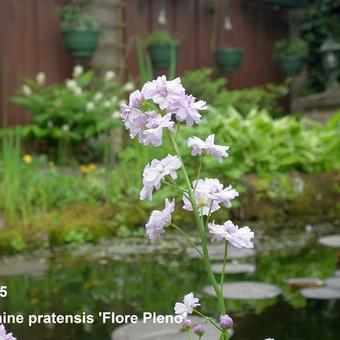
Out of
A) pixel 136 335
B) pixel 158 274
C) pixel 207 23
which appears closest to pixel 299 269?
pixel 158 274

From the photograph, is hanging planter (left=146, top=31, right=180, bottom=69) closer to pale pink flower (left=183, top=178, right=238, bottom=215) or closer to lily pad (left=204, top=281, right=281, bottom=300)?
lily pad (left=204, top=281, right=281, bottom=300)

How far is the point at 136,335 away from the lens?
2576 millimetres

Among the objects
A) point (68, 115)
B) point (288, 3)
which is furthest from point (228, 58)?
point (68, 115)

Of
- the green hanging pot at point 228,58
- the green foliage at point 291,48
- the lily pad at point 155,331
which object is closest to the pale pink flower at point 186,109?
the lily pad at point 155,331

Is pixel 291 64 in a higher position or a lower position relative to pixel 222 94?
higher

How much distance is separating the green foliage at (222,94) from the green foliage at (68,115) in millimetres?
1459

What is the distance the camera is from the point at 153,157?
5777 millimetres

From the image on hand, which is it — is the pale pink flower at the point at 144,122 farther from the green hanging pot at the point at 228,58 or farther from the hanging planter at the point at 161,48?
the green hanging pot at the point at 228,58

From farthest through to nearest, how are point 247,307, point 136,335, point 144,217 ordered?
point 144,217 < point 247,307 < point 136,335

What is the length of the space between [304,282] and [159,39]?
5.84 metres

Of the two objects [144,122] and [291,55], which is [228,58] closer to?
[291,55]

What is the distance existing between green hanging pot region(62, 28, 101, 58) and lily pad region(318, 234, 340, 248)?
388 centimetres

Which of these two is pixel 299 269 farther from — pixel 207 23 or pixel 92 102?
pixel 207 23

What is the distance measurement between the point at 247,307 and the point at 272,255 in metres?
1.26
